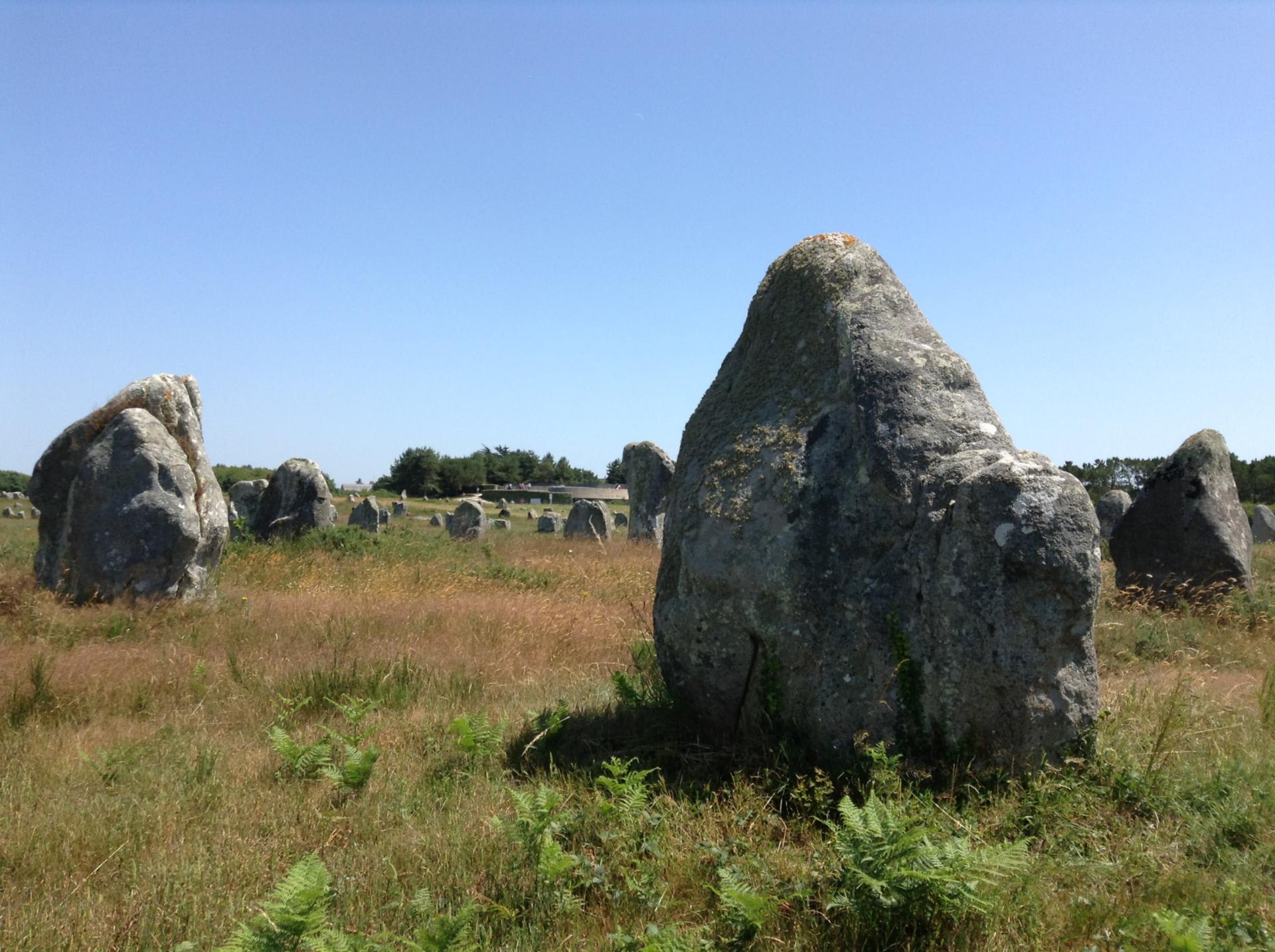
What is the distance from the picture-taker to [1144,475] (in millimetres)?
36031

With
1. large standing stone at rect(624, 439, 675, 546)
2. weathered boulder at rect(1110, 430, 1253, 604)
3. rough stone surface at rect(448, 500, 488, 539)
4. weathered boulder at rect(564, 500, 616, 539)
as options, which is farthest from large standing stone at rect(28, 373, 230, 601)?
weathered boulder at rect(564, 500, 616, 539)

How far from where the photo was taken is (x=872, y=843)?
3240 mm

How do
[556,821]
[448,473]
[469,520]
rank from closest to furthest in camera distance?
[556,821]
[469,520]
[448,473]

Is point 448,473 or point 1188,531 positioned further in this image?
point 448,473

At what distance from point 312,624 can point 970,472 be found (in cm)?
617

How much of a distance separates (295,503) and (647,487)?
28.5 feet

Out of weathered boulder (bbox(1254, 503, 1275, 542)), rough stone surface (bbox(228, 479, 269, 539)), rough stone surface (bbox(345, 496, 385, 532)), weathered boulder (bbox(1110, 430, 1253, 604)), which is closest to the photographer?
weathered boulder (bbox(1110, 430, 1253, 604))

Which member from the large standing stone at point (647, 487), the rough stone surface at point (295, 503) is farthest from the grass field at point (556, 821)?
the large standing stone at point (647, 487)

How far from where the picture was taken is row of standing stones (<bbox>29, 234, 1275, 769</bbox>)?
3.93 metres

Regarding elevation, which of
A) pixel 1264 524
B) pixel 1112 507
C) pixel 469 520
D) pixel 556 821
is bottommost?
pixel 556 821

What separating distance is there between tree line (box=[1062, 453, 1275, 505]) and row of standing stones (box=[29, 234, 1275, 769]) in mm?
34964

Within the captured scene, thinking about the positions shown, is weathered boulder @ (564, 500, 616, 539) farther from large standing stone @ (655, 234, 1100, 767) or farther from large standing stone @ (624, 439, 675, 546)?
large standing stone @ (655, 234, 1100, 767)

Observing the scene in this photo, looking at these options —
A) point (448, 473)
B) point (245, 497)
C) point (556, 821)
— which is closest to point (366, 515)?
point (245, 497)

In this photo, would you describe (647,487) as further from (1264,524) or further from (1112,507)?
(1264,524)
